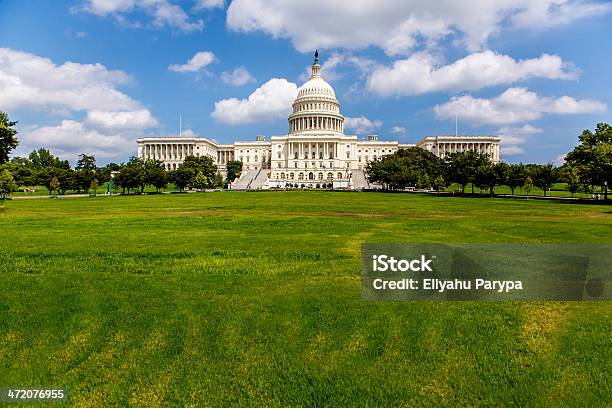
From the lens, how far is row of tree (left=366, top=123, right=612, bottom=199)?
4628cm

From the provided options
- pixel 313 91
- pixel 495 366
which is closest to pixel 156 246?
pixel 495 366

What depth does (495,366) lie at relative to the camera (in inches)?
262

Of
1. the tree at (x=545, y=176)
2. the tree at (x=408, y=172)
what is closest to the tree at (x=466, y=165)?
the tree at (x=545, y=176)

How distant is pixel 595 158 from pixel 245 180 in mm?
108481

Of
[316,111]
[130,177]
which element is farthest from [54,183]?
[316,111]

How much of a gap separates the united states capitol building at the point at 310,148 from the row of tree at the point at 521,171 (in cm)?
4431

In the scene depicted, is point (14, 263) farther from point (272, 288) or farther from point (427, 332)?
point (427, 332)

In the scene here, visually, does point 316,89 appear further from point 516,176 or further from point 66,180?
point 516,176

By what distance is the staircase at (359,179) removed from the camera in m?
129

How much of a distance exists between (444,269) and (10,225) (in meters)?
23.5

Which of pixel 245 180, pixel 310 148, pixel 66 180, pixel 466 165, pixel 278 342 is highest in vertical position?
pixel 310 148

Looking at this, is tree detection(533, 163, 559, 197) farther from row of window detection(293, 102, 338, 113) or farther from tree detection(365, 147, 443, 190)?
row of window detection(293, 102, 338, 113)

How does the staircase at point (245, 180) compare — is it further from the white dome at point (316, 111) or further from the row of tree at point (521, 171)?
the row of tree at point (521, 171)

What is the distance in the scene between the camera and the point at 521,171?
6706 cm
